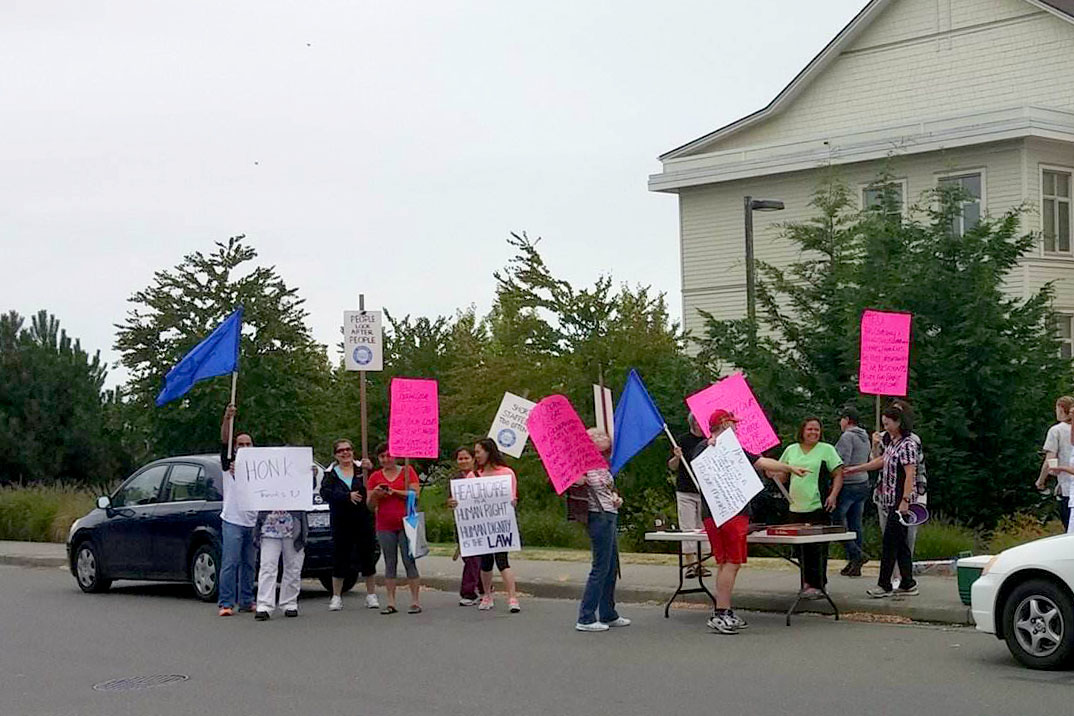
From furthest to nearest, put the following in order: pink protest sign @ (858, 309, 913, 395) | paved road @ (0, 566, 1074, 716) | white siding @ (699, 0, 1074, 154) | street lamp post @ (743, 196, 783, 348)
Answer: white siding @ (699, 0, 1074, 154) < street lamp post @ (743, 196, 783, 348) < pink protest sign @ (858, 309, 913, 395) < paved road @ (0, 566, 1074, 716)

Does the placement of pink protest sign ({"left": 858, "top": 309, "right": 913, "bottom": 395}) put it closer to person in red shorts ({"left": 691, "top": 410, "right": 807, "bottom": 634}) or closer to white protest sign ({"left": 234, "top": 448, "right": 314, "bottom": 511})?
person in red shorts ({"left": 691, "top": 410, "right": 807, "bottom": 634})

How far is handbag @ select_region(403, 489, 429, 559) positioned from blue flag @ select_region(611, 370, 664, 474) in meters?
2.26

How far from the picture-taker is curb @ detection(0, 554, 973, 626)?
13633 millimetres

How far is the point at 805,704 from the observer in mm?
9883

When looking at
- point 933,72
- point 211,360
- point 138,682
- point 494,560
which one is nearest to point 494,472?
point 494,560

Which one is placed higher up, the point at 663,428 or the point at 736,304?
the point at 736,304

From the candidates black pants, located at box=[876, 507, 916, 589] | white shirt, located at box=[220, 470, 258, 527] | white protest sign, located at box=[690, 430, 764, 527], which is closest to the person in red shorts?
white protest sign, located at box=[690, 430, 764, 527]

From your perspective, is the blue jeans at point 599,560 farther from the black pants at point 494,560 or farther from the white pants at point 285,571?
the white pants at point 285,571

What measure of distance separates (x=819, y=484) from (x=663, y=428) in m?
1.79

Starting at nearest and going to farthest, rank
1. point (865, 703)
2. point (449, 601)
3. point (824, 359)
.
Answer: point (865, 703) → point (449, 601) → point (824, 359)

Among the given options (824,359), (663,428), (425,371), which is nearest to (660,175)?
(425,371)

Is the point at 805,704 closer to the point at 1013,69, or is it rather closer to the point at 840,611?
the point at 840,611

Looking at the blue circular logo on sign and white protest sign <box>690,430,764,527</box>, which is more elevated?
the blue circular logo on sign

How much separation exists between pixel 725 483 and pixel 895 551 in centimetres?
203
